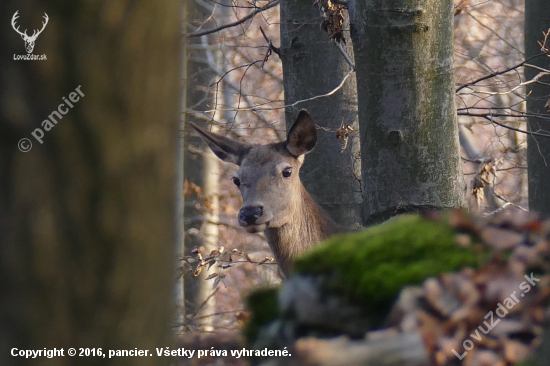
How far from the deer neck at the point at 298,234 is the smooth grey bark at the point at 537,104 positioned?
2.99 m

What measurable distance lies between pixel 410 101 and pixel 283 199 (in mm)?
1923

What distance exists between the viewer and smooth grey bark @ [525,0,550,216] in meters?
8.38

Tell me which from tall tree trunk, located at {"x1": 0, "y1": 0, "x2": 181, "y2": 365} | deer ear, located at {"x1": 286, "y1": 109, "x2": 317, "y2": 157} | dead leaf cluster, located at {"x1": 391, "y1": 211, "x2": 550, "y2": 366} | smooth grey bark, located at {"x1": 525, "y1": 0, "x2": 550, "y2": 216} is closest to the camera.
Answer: tall tree trunk, located at {"x1": 0, "y1": 0, "x2": 181, "y2": 365}

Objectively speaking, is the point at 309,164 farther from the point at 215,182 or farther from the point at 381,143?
the point at 215,182

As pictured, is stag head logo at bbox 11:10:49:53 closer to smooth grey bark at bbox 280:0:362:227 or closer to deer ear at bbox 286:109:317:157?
deer ear at bbox 286:109:317:157

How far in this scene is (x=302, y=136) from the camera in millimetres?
7148

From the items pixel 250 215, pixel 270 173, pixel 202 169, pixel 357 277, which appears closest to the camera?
pixel 357 277

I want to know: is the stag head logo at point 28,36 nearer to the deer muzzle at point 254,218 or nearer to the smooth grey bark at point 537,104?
the deer muzzle at point 254,218

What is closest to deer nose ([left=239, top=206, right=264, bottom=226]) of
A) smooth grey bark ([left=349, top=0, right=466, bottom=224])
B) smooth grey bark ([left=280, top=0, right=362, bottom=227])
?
smooth grey bark ([left=280, top=0, right=362, bottom=227])

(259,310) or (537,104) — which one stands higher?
(537,104)

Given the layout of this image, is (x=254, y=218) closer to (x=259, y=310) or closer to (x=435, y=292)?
(x=259, y=310)

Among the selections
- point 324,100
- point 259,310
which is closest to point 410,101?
point 324,100

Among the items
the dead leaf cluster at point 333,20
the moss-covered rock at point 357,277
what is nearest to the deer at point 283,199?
the dead leaf cluster at point 333,20

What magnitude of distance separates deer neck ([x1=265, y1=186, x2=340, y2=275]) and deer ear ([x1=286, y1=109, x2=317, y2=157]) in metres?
0.57
